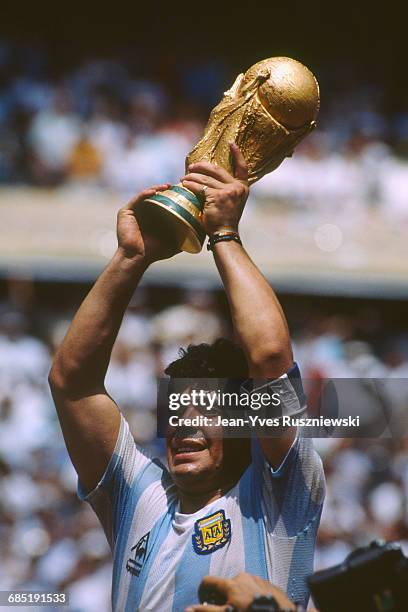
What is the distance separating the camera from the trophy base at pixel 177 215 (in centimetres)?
232

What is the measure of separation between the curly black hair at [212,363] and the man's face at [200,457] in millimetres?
126

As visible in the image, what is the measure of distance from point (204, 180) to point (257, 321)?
416mm

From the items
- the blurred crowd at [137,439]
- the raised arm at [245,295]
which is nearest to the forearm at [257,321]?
the raised arm at [245,295]

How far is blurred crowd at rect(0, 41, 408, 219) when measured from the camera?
850 cm

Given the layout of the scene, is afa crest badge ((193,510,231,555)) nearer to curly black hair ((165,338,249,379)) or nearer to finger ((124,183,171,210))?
curly black hair ((165,338,249,379))

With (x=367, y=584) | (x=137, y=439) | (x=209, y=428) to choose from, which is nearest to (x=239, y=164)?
(x=209, y=428)

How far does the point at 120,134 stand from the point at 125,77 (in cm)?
78

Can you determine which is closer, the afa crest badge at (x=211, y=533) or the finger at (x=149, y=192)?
the afa crest badge at (x=211, y=533)

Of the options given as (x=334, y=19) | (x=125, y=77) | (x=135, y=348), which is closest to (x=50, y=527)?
(x=135, y=348)

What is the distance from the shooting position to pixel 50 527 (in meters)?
6.68

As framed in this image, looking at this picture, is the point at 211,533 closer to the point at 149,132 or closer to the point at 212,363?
the point at 212,363

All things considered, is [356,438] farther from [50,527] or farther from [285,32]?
[285,32]

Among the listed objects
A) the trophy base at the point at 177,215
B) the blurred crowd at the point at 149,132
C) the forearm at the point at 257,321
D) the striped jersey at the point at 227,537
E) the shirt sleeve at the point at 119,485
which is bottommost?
the striped jersey at the point at 227,537

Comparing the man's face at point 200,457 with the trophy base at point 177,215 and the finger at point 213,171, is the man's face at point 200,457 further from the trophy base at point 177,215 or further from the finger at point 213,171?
the finger at point 213,171
